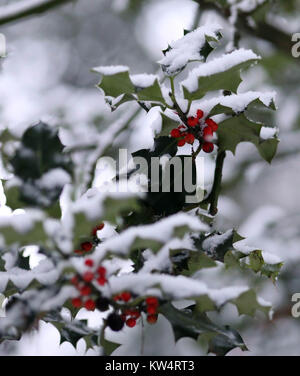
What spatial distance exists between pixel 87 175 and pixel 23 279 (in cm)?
103

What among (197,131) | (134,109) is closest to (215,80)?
(197,131)

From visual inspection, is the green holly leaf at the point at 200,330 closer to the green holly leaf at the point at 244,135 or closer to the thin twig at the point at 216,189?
the thin twig at the point at 216,189

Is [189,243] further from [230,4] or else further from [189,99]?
[230,4]

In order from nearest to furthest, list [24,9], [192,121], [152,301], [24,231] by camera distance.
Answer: [24,231], [152,301], [192,121], [24,9]

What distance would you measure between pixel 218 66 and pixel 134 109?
1.23 meters

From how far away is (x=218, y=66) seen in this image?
973mm

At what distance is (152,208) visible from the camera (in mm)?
979

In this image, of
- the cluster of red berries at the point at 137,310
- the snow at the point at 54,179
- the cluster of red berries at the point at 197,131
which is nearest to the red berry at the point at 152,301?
the cluster of red berries at the point at 137,310

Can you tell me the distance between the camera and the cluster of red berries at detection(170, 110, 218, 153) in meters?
1.06

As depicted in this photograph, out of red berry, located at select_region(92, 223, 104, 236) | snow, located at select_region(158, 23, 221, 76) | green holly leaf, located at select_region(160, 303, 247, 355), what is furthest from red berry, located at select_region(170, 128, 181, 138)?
green holly leaf, located at select_region(160, 303, 247, 355)

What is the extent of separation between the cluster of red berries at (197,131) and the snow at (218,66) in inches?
3.2

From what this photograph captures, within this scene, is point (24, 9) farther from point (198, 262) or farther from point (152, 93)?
point (198, 262)

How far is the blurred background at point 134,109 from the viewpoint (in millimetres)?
2535

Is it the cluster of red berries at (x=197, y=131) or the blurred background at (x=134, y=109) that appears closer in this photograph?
the cluster of red berries at (x=197, y=131)
